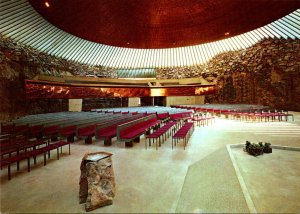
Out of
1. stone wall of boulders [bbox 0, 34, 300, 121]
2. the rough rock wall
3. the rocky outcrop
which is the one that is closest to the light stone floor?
the rough rock wall

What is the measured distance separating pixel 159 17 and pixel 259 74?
15142 mm

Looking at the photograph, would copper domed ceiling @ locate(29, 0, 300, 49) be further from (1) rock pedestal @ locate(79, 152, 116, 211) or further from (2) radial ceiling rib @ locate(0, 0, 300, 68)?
(1) rock pedestal @ locate(79, 152, 116, 211)

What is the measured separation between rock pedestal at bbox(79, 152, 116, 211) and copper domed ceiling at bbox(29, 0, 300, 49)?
12979 mm

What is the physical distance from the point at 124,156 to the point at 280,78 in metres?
22.1

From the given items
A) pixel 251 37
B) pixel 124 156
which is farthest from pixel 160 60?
pixel 124 156

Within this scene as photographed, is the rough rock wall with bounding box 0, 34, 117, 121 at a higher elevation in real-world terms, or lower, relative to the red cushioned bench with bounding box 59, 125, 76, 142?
higher

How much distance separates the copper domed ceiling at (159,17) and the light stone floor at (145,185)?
39.0ft

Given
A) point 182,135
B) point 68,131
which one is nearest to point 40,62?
point 68,131

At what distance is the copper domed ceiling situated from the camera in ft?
45.4

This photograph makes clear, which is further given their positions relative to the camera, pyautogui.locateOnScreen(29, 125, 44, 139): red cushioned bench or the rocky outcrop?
the rocky outcrop

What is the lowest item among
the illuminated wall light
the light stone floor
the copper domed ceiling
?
the light stone floor

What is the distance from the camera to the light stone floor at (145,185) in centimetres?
311

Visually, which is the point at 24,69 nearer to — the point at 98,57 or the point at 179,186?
the point at 98,57

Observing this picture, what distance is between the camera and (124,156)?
19.9 ft
